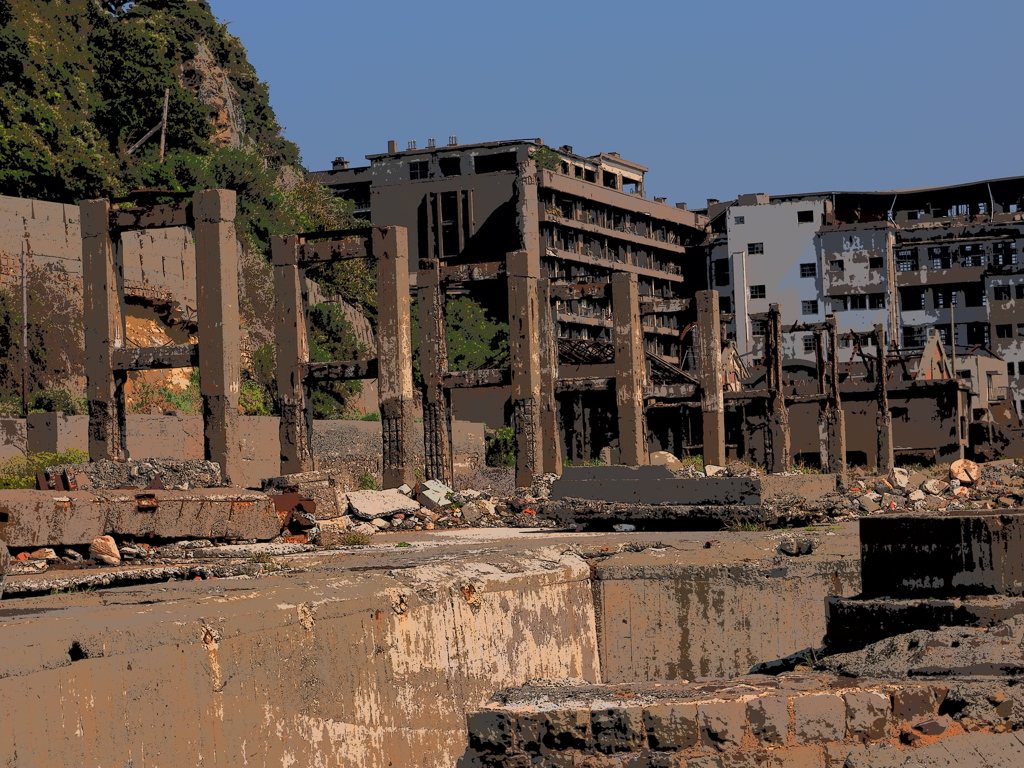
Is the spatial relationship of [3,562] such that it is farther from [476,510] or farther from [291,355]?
[291,355]

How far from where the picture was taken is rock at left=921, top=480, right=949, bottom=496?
74.3 feet

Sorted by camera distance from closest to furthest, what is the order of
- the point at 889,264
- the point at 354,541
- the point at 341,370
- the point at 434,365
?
the point at 354,541
the point at 341,370
the point at 434,365
the point at 889,264

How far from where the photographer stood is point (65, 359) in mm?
26719

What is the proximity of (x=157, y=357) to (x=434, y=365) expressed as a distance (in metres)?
5.27

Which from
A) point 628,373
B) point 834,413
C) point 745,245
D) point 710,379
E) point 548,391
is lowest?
point 834,413

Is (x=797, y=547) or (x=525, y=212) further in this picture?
(x=525, y=212)

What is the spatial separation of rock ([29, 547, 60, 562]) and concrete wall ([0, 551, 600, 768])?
384 centimetres

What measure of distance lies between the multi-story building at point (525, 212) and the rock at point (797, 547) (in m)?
41.9

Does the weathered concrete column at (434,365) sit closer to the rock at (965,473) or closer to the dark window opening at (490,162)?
the rock at (965,473)

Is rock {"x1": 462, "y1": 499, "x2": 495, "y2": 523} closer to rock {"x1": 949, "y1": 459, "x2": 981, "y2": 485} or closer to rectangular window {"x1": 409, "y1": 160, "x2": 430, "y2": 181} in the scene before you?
rock {"x1": 949, "y1": 459, "x2": 981, "y2": 485}

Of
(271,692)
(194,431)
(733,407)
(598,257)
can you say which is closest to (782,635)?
(271,692)

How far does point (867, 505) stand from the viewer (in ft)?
55.9

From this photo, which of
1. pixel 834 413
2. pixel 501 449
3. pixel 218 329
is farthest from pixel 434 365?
pixel 834 413

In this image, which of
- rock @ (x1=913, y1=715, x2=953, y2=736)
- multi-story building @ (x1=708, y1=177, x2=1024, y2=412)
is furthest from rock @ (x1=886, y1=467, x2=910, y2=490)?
multi-story building @ (x1=708, y1=177, x2=1024, y2=412)
